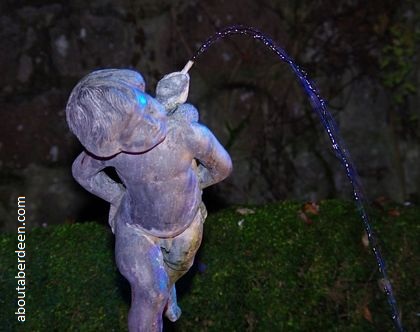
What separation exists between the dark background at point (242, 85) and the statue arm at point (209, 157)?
165 centimetres

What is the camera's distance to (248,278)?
2742 millimetres

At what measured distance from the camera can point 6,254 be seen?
2705 millimetres

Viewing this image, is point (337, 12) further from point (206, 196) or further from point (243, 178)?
point (206, 196)

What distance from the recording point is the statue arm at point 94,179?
182cm

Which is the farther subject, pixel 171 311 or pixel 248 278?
pixel 248 278

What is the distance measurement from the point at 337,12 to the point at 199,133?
94.8 inches

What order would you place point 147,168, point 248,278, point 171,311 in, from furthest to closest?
point 248,278
point 171,311
point 147,168

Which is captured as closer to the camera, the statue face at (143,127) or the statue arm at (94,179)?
the statue face at (143,127)

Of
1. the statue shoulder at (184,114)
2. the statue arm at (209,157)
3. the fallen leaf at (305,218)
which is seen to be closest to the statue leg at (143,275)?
the statue arm at (209,157)

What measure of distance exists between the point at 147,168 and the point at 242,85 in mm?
2136

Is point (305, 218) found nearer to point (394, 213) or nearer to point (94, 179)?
point (394, 213)

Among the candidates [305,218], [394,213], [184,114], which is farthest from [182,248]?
[394,213]

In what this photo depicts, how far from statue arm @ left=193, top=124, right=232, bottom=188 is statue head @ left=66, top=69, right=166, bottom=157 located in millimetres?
105

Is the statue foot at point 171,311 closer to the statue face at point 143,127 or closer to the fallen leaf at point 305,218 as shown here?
the statue face at point 143,127
